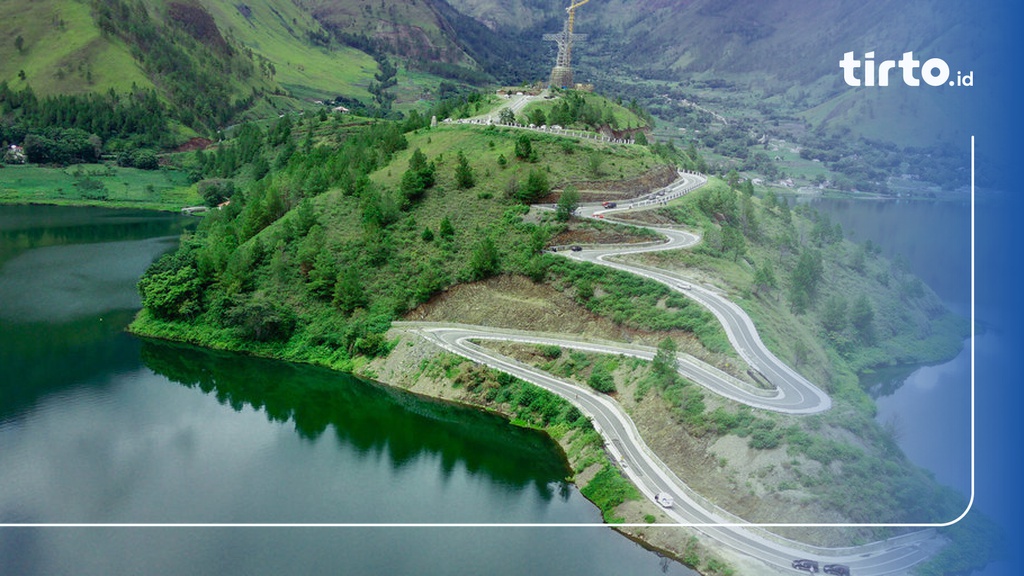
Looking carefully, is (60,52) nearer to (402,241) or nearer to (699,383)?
(402,241)

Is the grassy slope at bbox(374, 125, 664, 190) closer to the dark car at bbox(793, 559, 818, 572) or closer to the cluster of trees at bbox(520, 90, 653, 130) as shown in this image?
the cluster of trees at bbox(520, 90, 653, 130)

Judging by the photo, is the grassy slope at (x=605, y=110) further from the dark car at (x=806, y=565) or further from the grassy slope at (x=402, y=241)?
the dark car at (x=806, y=565)

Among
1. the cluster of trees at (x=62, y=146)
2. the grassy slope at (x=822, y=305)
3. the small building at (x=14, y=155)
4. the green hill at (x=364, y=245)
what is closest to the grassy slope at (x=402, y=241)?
the green hill at (x=364, y=245)

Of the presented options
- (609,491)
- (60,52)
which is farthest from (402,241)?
(60,52)

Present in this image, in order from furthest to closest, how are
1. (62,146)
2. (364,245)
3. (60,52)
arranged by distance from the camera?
(60,52), (62,146), (364,245)

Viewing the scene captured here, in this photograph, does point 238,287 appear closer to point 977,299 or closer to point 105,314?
point 105,314
